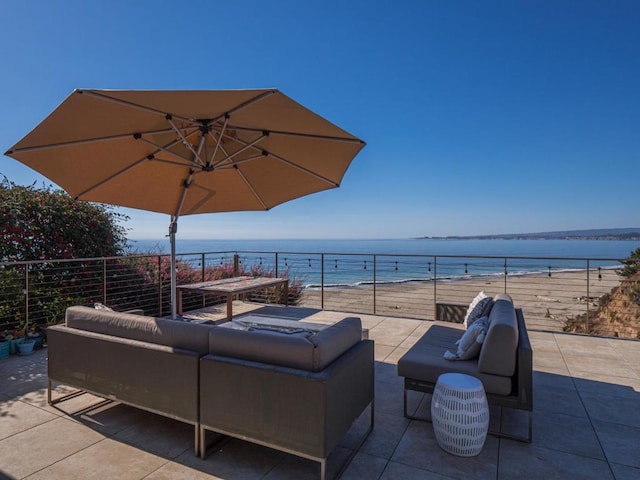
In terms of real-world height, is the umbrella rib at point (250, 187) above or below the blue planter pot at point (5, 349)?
above

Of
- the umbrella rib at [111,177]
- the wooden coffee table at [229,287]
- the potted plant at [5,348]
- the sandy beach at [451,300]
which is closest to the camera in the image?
the umbrella rib at [111,177]

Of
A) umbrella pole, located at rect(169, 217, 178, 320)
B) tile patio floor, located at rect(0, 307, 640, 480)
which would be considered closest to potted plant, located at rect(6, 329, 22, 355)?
tile patio floor, located at rect(0, 307, 640, 480)

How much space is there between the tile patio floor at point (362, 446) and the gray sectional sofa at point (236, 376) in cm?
22

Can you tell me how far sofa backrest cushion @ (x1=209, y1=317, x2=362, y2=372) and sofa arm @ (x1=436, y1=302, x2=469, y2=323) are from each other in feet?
7.35

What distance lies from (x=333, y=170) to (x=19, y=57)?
562 centimetres

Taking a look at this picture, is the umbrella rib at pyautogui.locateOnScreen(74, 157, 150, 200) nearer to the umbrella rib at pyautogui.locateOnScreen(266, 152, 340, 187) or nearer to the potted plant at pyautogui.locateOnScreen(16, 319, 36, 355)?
the umbrella rib at pyautogui.locateOnScreen(266, 152, 340, 187)

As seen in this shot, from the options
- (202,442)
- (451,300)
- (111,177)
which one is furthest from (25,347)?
(451,300)

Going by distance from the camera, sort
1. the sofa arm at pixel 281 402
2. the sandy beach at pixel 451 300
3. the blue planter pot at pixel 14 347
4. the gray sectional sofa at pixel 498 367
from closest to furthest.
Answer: the sofa arm at pixel 281 402
the gray sectional sofa at pixel 498 367
the blue planter pot at pixel 14 347
the sandy beach at pixel 451 300

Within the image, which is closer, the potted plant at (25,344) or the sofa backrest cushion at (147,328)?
the sofa backrest cushion at (147,328)

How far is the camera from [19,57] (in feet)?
18.3

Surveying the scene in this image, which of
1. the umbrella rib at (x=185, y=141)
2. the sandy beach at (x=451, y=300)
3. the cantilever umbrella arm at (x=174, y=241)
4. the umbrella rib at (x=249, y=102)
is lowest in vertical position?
the sandy beach at (x=451, y=300)

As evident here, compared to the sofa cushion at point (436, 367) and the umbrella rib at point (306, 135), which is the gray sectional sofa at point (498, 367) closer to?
the sofa cushion at point (436, 367)

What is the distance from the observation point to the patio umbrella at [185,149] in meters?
2.14

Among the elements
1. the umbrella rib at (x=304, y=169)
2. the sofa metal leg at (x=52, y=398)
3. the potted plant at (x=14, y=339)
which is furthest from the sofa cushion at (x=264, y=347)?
the potted plant at (x=14, y=339)
